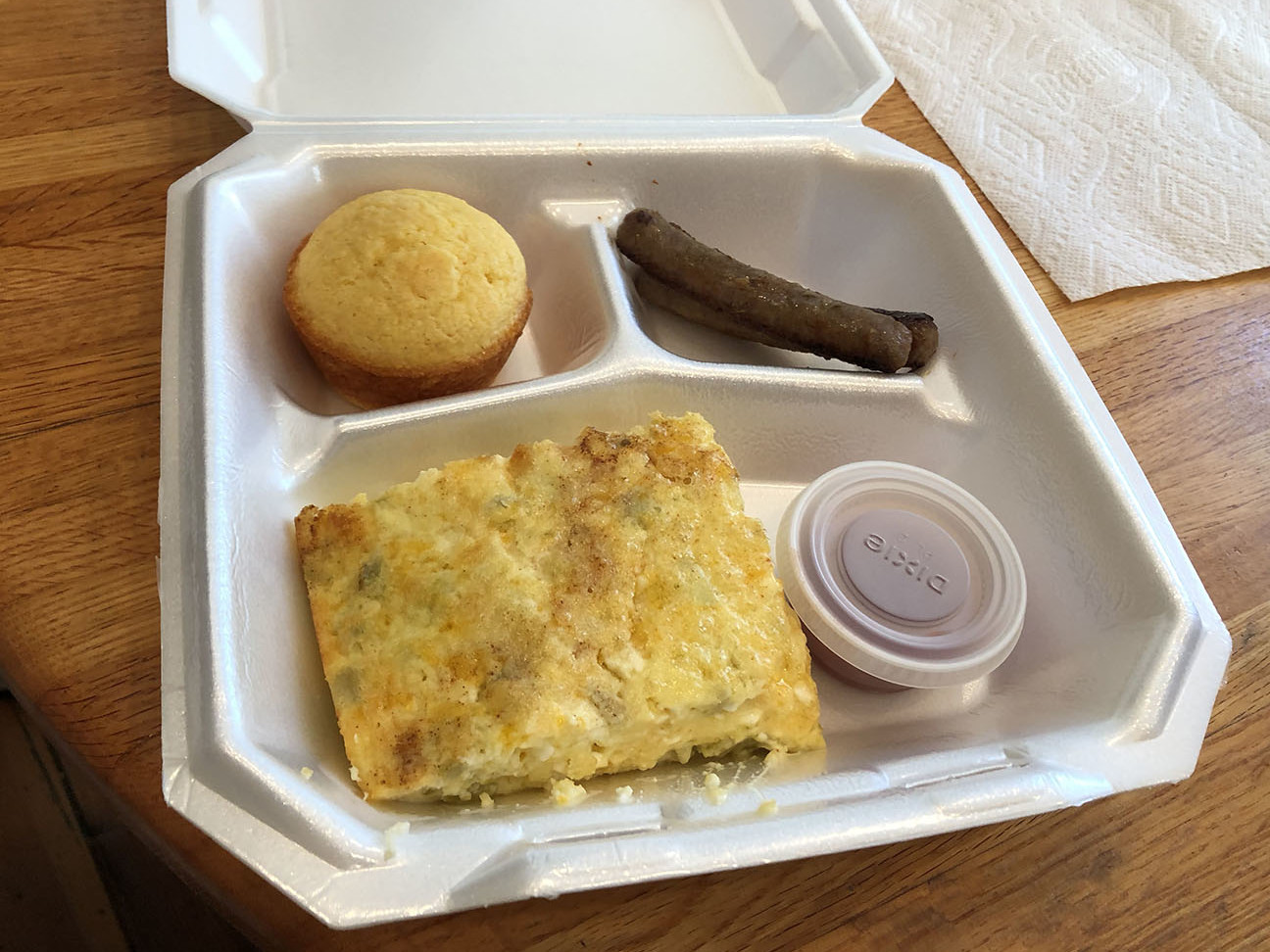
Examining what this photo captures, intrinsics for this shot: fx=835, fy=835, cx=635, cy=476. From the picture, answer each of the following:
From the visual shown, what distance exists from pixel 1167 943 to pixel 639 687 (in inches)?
26.7

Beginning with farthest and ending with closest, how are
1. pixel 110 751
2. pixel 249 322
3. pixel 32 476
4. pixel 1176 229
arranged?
pixel 1176 229
pixel 249 322
pixel 32 476
pixel 110 751

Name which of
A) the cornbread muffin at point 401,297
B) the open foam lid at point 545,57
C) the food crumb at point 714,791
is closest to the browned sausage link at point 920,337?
the open foam lid at point 545,57

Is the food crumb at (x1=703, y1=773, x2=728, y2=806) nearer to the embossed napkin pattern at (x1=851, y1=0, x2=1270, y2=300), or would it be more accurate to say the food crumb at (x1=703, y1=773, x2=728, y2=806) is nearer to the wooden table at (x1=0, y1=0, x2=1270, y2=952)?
the wooden table at (x1=0, y1=0, x2=1270, y2=952)

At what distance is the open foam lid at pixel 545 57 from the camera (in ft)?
5.40

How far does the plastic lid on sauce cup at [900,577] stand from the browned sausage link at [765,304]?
20cm

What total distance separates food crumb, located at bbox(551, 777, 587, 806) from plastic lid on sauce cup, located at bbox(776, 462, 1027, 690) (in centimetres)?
41

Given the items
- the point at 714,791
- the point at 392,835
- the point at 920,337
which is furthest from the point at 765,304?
the point at 392,835

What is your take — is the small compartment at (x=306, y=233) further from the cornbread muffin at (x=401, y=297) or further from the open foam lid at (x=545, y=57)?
the open foam lid at (x=545, y=57)

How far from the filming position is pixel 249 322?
117 centimetres

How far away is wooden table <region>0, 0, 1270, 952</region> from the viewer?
878 mm

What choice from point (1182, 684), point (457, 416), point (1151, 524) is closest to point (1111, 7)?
point (1151, 524)

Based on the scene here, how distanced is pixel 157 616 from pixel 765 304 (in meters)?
0.96

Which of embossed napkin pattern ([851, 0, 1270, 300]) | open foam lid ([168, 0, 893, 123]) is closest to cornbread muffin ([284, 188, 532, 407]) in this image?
open foam lid ([168, 0, 893, 123])

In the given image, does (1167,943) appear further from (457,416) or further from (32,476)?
(32,476)
